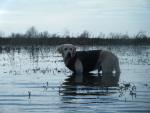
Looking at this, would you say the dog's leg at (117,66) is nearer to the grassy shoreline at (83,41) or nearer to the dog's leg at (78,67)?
the dog's leg at (78,67)

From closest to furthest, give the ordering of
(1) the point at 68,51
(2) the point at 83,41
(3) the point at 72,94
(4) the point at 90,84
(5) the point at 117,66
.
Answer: (3) the point at 72,94 → (4) the point at 90,84 → (5) the point at 117,66 → (1) the point at 68,51 → (2) the point at 83,41

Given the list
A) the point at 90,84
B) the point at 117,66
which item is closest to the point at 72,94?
the point at 90,84

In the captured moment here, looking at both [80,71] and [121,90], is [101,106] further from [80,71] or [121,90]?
[80,71]

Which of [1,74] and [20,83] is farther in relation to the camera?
[1,74]

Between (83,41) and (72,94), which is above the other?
(83,41)

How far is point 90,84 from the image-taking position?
38.4ft

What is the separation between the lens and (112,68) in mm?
14844

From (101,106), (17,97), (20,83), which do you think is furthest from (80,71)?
(101,106)

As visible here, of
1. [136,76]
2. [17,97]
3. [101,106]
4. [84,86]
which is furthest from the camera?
[136,76]

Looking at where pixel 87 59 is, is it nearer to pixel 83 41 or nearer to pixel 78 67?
pixel 78 67

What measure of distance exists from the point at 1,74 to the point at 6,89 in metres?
3.84

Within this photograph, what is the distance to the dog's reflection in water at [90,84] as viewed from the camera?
1012 centimetres

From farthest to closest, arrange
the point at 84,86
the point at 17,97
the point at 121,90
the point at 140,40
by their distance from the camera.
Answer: the point at 140,40 < the point at 84,86 < the point at 121,90 < the point at 17,97

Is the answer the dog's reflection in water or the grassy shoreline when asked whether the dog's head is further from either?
the grassy shoreline
